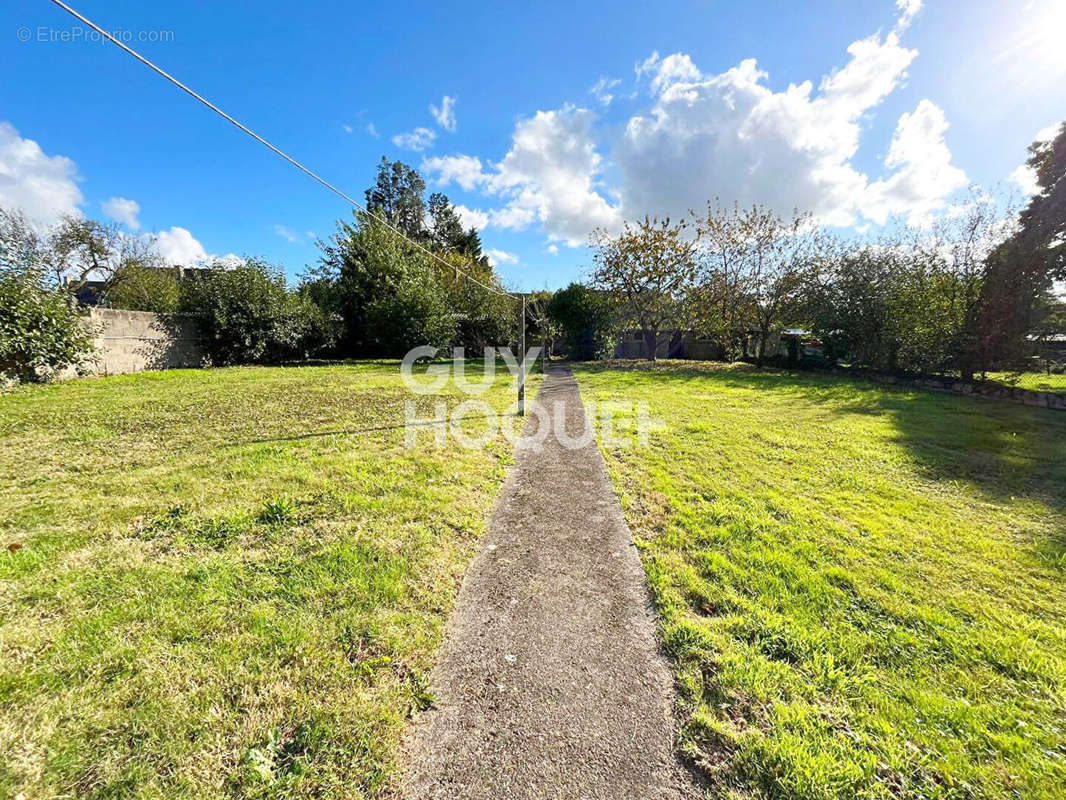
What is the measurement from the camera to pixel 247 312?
1385 centimetres

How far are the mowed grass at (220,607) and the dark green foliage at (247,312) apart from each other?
10283 mm

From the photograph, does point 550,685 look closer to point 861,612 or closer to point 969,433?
point 861,612

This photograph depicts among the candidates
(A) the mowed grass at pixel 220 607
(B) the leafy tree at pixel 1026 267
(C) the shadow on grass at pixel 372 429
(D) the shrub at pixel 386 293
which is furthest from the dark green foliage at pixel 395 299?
(B) the leafy tree at pixel 1026 267

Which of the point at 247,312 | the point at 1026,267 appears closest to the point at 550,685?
the point at 1026,267

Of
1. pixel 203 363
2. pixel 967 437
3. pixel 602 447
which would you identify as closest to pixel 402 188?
pixel 203 363

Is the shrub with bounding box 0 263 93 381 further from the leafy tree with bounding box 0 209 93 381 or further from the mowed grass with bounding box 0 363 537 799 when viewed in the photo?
the mowed grass with bounding box 0 363 537 799

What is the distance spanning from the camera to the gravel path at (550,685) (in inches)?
54.6

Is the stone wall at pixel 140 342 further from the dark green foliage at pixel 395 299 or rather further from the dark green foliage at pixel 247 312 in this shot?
the dark green foliage at pixel 395 299

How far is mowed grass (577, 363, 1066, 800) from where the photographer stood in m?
1.44

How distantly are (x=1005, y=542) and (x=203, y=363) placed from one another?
64.4ft

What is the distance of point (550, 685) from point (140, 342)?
16527 millimetres

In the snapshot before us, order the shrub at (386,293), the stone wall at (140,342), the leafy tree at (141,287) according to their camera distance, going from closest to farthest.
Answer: the stone wall at (140,342)
the shrub at (386,293)
the leafy tree at (141,287)

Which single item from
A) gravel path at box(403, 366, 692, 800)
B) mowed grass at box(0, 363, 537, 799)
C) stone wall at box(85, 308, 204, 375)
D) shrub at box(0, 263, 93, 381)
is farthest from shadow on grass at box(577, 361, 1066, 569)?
stone wall at box(85, 308, 204, 375)

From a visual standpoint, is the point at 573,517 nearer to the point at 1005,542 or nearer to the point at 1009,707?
the point at 1009,707
